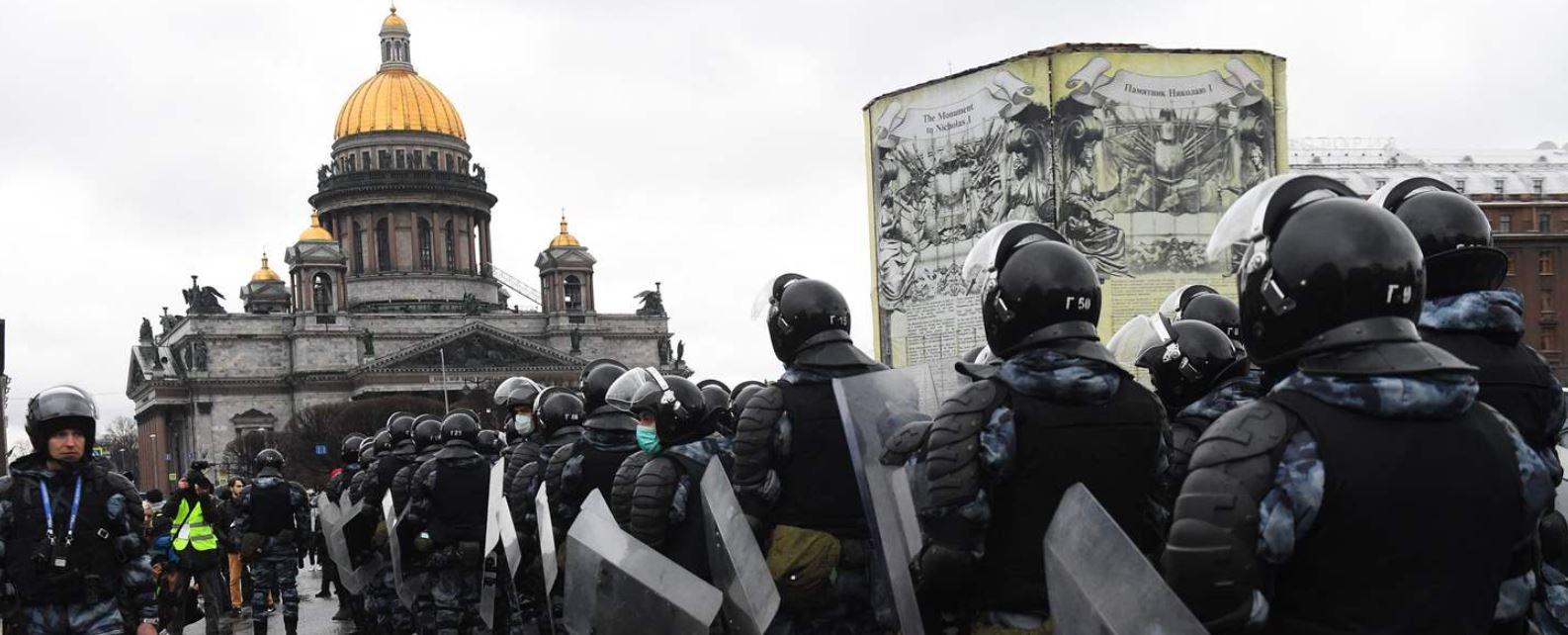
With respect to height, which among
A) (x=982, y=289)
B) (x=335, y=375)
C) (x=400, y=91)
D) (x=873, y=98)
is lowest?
(x=335, y=375)

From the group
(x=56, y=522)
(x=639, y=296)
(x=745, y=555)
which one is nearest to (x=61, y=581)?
(x=56, y=522)

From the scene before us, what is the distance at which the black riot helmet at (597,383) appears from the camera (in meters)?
8.77

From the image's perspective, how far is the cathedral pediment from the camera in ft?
266

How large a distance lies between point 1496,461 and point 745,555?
303 cm

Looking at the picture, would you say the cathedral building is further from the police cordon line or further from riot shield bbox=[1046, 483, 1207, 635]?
riot shield bbox=[1046, 483, 1207, 635]

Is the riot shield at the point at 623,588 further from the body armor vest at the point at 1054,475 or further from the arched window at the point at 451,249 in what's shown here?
the arched window at the point at 451,249

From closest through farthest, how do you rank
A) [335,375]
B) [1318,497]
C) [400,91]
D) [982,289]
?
[1318,497]
[982,289]
[335,375]
[400,91]

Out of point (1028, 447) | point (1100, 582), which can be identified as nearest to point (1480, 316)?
point (1028, 447)

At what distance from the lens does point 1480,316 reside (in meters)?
4.45

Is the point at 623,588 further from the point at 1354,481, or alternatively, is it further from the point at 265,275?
the point at 265,275

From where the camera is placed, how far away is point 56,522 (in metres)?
6.54

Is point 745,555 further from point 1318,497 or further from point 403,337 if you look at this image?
point 403,337

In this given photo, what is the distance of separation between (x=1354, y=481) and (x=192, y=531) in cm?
1338

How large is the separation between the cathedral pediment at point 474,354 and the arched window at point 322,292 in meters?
5.33
